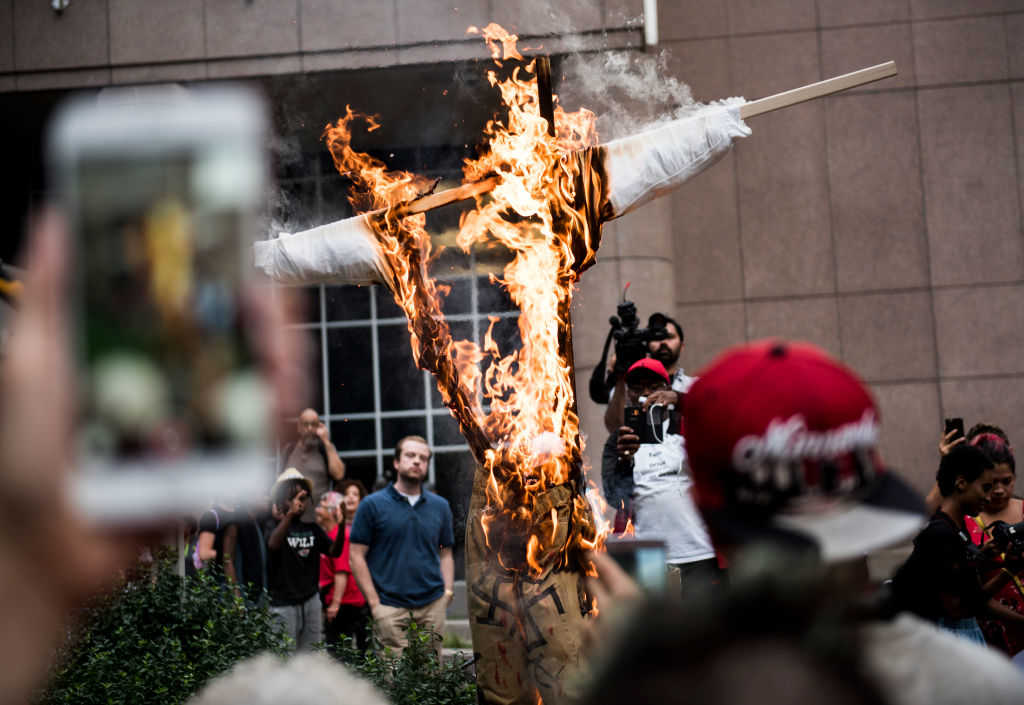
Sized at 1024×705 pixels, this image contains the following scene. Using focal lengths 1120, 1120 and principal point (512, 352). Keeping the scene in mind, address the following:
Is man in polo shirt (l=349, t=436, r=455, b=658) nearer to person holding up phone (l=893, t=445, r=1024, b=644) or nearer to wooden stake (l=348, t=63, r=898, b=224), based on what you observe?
wooden stake (l=348, t=63, r=898, b=224)

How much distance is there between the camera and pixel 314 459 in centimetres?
942

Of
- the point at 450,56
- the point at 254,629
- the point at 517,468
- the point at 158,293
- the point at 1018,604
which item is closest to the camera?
the point at 158,293

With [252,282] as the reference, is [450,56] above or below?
above

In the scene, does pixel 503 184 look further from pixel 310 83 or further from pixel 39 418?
pixel 310 83

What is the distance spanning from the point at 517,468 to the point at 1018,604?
2542 millimetres

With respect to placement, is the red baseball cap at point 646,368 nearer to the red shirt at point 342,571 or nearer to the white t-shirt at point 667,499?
the white t-shirt at point 667,499

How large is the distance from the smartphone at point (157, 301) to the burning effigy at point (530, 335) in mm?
3802

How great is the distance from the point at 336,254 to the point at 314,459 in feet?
15.3

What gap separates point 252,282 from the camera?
90 cm

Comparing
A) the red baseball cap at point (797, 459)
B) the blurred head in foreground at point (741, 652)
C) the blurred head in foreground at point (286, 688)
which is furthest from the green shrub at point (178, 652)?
the blurred head in foreground at point (741, 652)

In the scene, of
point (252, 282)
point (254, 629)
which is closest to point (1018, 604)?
point (254, 629)

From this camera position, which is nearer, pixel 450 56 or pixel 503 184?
pixel 503 184

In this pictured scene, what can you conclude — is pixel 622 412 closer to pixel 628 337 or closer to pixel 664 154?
pixel 628 337

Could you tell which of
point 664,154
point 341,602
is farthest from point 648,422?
point 341,602
